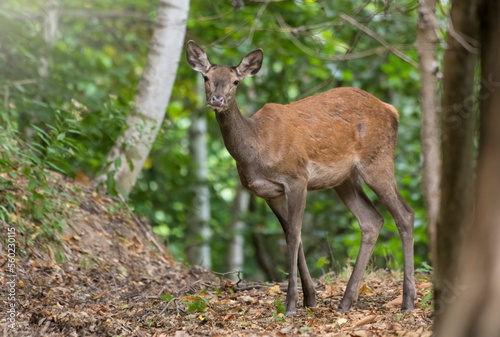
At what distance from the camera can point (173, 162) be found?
16.0m

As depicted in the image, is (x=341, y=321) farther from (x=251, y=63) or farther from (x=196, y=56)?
(x=196, y=56)

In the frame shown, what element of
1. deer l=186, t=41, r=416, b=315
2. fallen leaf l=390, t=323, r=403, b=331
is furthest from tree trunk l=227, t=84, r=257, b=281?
fallen leaf l=390, t=323, r=403, b=331

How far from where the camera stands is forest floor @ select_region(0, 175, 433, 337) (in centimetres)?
500

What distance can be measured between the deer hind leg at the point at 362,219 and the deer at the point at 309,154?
0.01 meters

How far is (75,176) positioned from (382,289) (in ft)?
13.5

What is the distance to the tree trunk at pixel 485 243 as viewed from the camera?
325cm

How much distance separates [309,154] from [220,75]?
3.80 feet

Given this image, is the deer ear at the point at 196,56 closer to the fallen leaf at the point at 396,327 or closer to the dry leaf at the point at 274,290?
the dry leaf at the point at 274,290

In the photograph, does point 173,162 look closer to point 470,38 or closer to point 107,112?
point 107,112

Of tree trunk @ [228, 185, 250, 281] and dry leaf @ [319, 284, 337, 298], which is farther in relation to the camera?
tree trunk @ [228, 185, 250, 281]

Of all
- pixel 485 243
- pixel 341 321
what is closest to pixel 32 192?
pixel 341 321

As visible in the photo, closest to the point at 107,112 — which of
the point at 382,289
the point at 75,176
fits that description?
the point at 75,176

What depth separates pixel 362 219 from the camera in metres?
6.73

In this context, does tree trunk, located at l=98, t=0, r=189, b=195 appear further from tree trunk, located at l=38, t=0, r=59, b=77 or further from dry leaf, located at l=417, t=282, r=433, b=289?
dry leaf, located at l=417, t=282, r=433, b=289
